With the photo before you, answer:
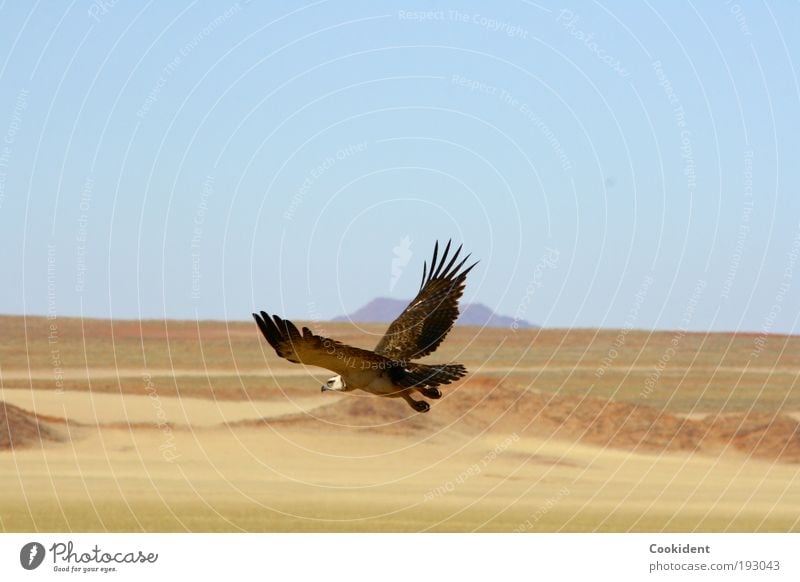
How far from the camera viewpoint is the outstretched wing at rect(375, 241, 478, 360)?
2858 centimetres

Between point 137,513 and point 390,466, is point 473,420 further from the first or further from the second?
point 137,513

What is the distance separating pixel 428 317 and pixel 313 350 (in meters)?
3.28

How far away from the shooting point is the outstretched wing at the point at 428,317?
28578 millimetres
